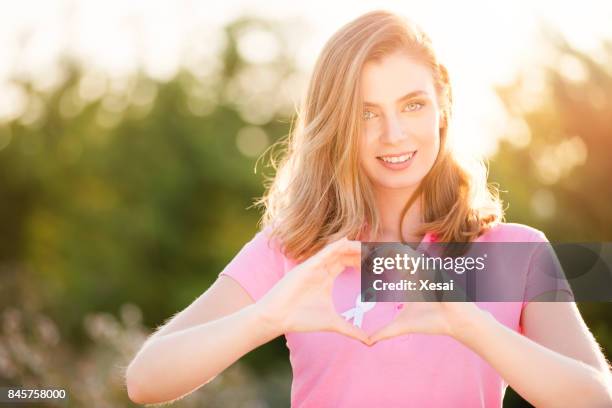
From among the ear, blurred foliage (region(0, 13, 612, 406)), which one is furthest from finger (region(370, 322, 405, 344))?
blurred foliage (region(0, 13, 612, 406))

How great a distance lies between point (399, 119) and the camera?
9.51 ft

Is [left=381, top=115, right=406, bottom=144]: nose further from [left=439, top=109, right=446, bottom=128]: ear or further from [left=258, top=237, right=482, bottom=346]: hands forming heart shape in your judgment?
[left=258, top=237, right=482, bottom=346]: hands forming heart shape

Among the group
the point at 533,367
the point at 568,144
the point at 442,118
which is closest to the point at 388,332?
the point at 533,367

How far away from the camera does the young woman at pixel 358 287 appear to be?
91.9 inches

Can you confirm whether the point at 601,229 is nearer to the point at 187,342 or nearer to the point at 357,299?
the point at 357,299

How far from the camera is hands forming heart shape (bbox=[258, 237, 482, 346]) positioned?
7.52 feet

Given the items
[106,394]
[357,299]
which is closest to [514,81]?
[106,394]

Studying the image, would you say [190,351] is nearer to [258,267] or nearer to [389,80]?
[258,267]

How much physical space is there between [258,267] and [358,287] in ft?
1.10

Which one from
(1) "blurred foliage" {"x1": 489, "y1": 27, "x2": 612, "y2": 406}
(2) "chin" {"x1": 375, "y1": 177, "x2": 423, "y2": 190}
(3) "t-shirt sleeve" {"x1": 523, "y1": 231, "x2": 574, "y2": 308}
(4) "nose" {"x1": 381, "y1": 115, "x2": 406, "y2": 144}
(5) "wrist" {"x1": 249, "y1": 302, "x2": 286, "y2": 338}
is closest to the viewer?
(5) "wrist" {"x1": 249, "y1": 302, "x2": 286, "y2": 338}

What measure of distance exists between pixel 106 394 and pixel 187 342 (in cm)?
344

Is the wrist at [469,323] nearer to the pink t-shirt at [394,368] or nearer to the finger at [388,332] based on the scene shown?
the finger at [388,332]

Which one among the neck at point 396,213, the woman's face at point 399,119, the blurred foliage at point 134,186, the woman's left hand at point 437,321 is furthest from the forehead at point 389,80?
the blurred foliage at point 134,186

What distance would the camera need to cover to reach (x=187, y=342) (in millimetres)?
2555
